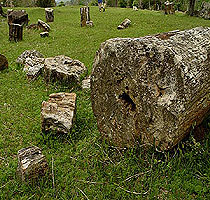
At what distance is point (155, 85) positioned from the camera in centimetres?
360

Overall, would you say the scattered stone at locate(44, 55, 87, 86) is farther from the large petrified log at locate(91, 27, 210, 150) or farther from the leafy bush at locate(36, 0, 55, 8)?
the leafy bush at locate(36, 0, 55, 8)

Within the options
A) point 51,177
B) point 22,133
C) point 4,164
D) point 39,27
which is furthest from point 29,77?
point 39,27

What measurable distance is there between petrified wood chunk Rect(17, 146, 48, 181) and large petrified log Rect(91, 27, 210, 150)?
1.27m

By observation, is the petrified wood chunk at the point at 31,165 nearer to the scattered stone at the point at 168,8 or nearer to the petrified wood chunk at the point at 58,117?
the petrified wood chunk at the point at 58,117

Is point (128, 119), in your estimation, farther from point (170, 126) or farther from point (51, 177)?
point (51, 177)

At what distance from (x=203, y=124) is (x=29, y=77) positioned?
5.56 metres

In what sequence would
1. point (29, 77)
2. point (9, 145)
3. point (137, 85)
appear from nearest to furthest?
1. point (137, 85)
2. point (9, 145)
3. point (29, 77)

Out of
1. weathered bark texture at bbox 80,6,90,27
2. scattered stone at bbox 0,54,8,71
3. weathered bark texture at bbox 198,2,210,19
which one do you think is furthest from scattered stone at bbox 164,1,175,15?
scattered stone at bbox 0,54,8,71

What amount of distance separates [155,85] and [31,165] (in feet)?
6.88

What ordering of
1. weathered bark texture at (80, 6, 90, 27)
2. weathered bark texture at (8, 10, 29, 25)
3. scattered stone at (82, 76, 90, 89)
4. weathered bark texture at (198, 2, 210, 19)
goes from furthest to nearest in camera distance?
weathered bark texture at (198, 2, 210, 19), weathered bark texture at (80, 6, 90, 27), weathered bark texture at (8, 10, 29, 25), scattered stone at (82, 76, 90, 89)

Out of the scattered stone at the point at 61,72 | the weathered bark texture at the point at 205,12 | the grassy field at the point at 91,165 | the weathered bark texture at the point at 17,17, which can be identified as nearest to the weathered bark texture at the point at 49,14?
the weathered bark texture at the point at 17,17

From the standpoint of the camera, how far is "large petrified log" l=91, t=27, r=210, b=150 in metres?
3.48

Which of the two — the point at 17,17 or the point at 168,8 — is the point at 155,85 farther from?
the point at 168,8

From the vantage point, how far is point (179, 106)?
3.47 m
